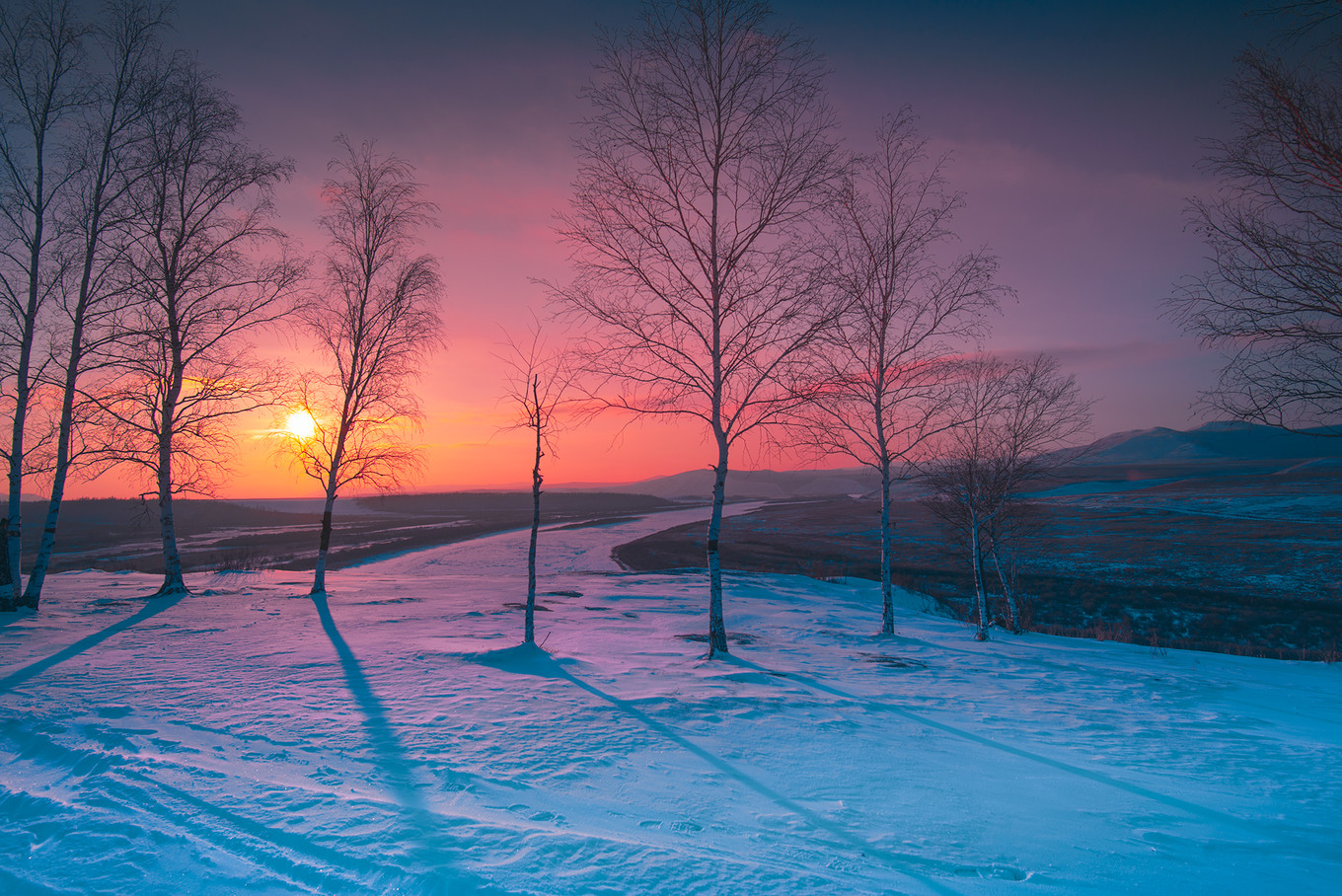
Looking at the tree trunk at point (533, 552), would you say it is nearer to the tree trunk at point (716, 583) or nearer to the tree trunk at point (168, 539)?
the tree trunk at point (716, 583)

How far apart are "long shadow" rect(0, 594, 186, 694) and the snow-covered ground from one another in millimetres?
102

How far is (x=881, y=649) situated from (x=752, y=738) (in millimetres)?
6213

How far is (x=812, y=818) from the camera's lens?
3990 mm

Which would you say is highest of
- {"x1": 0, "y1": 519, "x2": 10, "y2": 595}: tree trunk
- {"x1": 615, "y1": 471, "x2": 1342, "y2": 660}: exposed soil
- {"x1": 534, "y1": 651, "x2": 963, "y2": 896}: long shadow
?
{"x1": 0, "y1": 519, "x2": 10, "y2": 595}: tree trunk

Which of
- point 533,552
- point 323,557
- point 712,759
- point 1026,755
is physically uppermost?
point 533,552

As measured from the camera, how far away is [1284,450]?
5817 inches

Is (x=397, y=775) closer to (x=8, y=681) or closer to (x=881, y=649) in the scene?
(x=8, y=681)

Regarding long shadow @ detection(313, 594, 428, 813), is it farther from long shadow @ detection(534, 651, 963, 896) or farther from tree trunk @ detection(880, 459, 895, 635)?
tree trunk @ detection(880, 459, 895, 635)

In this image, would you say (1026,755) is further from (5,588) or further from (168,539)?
(168,539)

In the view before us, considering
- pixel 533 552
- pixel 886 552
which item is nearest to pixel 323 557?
pixel 533 552

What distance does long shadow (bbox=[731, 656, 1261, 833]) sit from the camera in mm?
4121

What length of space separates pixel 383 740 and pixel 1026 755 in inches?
240

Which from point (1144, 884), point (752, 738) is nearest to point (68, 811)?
point (752, 738)

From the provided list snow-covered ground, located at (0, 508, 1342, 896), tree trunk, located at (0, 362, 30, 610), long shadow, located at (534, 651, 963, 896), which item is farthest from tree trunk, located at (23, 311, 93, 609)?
long shadow, located at (534, 651, 963, 896)
